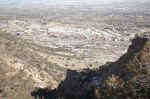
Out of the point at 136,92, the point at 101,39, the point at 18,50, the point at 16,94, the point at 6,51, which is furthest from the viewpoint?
the point at 101,39

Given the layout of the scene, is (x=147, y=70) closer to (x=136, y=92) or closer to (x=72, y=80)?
(x=136, y=92)

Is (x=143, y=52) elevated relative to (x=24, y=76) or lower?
elevated

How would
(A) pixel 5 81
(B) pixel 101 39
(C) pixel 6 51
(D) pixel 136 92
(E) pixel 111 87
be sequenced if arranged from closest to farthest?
(D) pixel 136 92 → (E) pixel 111 87 → (A) pixel 5 81 → (C) pixel 6 51 → (B) pixel 101 39

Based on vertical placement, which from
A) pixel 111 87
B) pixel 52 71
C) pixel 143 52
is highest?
pixel 143 52

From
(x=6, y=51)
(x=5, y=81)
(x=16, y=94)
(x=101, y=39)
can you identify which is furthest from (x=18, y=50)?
(x=101, y=39)

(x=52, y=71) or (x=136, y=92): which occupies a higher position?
(x=136, y=92)

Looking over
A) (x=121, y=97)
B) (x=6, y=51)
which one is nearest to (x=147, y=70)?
(x=121, y=97)

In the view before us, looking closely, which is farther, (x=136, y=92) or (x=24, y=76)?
(x=24, y=76)

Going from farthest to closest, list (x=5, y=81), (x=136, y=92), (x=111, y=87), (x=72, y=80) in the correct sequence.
Result: (x=72, y=80) → (x=5, y=81) → (x=111, y=87) → (x=136, y=92)

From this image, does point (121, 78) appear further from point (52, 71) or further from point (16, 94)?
point (52, 71)
